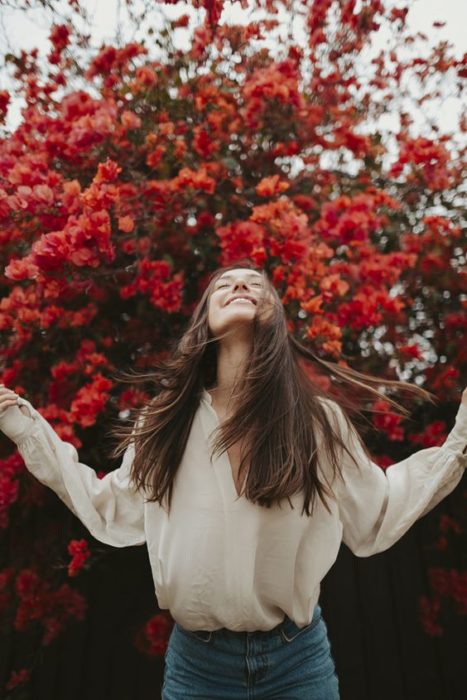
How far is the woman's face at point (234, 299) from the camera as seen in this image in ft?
5.21

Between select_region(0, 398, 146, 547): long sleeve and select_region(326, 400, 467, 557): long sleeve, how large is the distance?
64 centimetres

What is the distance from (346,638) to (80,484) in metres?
2.02

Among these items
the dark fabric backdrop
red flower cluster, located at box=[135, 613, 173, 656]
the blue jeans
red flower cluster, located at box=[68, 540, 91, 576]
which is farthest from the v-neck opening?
the dark fabric backdrop

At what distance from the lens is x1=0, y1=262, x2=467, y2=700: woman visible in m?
1.32

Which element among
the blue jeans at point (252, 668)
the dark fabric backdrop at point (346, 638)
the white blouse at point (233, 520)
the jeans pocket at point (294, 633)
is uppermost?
the white blouse at point (233, 520)

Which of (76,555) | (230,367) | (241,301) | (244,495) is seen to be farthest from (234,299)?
(76,555)

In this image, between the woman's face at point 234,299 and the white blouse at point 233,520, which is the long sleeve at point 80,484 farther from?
the woman's face at point 234,299

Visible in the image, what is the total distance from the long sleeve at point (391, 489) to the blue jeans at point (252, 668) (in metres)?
0.32

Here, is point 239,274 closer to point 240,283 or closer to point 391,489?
point 240,283

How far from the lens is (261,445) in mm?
1446

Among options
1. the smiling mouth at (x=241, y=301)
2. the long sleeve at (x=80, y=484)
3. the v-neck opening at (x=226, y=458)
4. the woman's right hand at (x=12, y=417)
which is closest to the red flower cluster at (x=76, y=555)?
the long sleeve at (x=80, y=484)

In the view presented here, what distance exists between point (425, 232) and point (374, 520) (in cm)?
155

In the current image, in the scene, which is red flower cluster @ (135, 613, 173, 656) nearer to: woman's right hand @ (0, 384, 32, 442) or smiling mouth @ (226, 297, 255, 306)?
woman's right hand @ (0, 384, 32, 442)

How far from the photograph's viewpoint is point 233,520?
4.39ft
